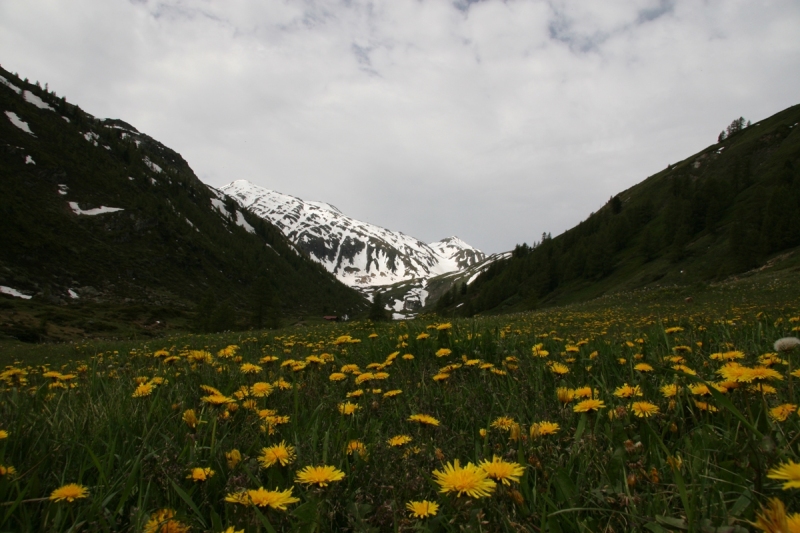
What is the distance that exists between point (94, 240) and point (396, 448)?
105 metres

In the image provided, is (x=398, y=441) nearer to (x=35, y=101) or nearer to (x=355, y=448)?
(x=355, y=448)

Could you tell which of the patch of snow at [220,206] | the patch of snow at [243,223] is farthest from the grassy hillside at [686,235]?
the patch of snow at [220,206]

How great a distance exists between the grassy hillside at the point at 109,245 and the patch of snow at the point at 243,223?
378 inches

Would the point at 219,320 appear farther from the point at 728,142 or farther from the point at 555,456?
the point at 728,142

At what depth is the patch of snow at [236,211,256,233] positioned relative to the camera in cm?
16457

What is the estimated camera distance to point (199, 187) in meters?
159

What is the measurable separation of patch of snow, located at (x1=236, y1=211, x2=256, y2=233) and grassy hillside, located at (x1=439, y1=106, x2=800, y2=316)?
289 feet

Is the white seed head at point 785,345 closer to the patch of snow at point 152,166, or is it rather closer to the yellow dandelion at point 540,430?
the yellow dandelion at point 540,430

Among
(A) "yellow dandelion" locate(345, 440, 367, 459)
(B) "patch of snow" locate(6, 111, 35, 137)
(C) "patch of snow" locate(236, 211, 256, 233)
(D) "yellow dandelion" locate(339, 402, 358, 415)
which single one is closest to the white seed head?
(A) "yellow dandelion" locate(345, 440, 367, 459)

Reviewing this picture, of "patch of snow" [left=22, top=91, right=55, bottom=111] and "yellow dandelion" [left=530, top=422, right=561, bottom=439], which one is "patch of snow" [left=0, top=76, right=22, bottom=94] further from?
"yellow dandelion" [left=530, top=422, right=561, bottom=439]

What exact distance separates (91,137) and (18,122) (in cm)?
1979

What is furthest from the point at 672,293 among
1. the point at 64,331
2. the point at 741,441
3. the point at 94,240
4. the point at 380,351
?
the point at 94,240

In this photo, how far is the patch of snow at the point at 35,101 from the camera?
10912 centimetres

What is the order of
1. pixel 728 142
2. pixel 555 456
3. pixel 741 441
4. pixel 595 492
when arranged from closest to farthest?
pixel 595 492 < pixel 741 441 < pixel 555 456 < pixel 728 142
